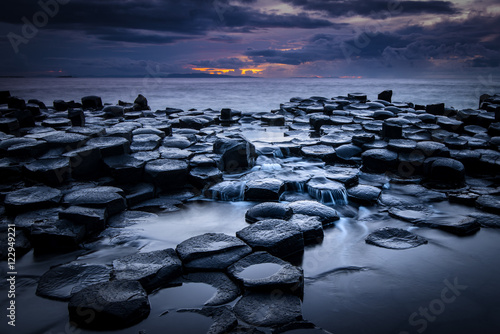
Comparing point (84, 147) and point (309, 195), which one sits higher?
Result: point (84, 147)

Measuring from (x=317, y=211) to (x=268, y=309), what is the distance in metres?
1.83

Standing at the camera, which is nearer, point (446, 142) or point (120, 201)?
point (120, 201)

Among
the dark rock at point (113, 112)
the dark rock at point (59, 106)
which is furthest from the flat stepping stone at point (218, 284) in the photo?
the dark rock at point (59, 106)

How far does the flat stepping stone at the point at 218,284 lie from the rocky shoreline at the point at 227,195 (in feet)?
0.03

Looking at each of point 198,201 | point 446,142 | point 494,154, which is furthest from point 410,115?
point 198,201

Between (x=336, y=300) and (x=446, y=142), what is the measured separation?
5.21 metres

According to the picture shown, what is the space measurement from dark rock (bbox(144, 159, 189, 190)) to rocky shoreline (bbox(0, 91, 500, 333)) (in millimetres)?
18

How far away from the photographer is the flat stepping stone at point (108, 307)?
2141 millimetres

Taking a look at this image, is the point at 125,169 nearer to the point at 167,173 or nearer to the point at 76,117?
the point at 167,173

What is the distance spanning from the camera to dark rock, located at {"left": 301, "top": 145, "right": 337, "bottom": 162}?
607 cm

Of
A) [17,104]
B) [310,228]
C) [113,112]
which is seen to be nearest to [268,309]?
[310,228]

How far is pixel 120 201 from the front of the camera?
3.97 metres

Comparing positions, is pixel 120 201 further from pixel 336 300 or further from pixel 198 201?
pixel 336 300

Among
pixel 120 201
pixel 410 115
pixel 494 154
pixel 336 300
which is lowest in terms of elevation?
pixel 336 300
